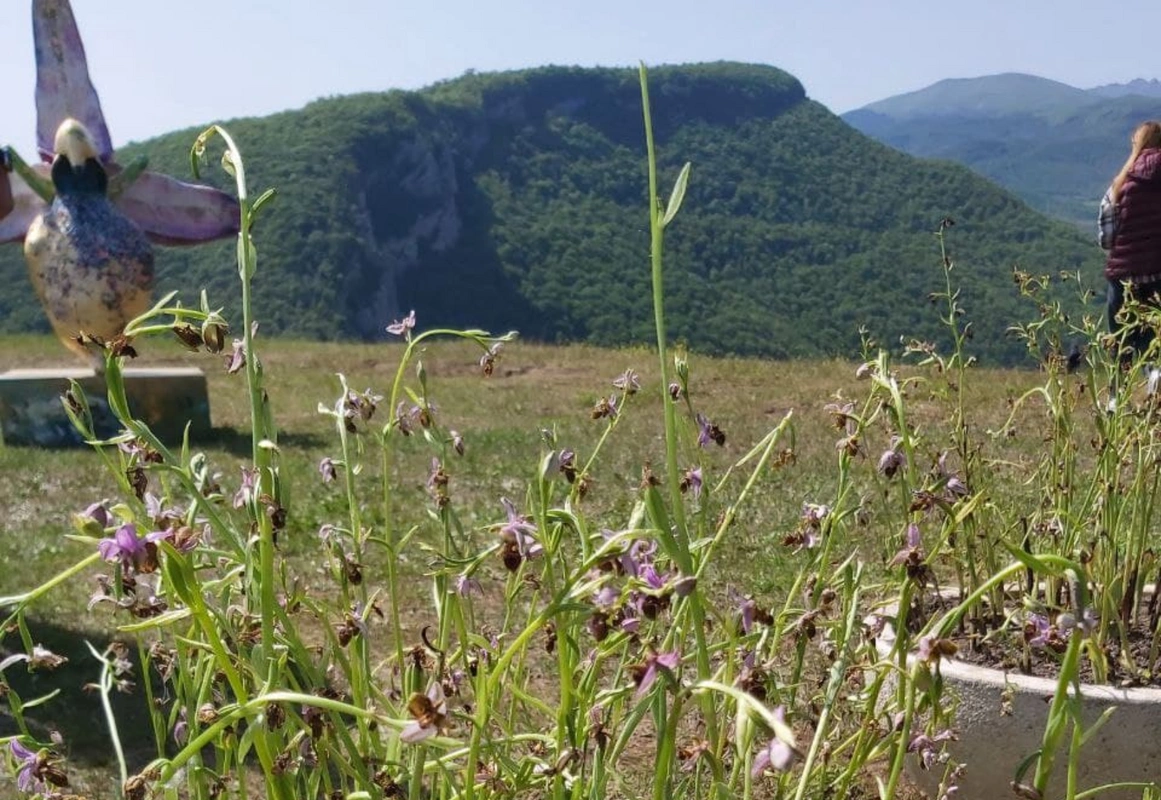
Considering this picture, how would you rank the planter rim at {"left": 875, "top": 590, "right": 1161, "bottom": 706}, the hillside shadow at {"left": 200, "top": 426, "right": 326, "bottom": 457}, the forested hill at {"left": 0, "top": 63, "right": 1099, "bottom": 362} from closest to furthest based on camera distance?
the planter rim at {"left": 875, "top": 590, "right": 1161, "bottom": 706}
the hillside shadow at {"left": 200, "top": 426, "right": 326, "bottom": 457}
the forested hill at {"left": 0, "top": 63, "right": 1099, "bottom": 362}

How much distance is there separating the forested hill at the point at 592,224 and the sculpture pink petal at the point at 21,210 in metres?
28.4

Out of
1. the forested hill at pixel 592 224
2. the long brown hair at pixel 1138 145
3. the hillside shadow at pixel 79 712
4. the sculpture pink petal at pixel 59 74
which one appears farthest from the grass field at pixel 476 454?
the forested hill at pixel 592 224

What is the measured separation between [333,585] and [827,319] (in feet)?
141

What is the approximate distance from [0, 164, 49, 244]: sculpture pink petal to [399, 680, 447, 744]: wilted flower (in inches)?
300

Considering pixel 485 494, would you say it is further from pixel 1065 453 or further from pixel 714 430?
pixel 714 430

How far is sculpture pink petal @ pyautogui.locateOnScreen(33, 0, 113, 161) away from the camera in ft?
25.5

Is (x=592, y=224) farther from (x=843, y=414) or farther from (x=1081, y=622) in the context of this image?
(x=1081, y=622)

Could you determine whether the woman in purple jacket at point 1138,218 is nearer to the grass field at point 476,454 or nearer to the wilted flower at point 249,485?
the grass field at point 476,454

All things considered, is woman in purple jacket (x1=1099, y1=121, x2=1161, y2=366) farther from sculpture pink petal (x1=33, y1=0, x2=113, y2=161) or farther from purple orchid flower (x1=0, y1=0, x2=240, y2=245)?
sculpture pink petal (x1=33, y1=0, x2=113, y2=161)

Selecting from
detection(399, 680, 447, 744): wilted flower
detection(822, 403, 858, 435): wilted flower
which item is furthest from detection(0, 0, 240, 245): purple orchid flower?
detection(399, 680, 447, 744): wilted flower

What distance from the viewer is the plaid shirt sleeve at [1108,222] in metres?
8.11

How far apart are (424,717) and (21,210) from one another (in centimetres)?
772

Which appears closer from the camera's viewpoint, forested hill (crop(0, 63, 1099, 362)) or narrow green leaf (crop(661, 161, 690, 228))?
narrow green leaf (crop(661, 161, 690, 228))

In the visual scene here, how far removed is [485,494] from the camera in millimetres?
6840
